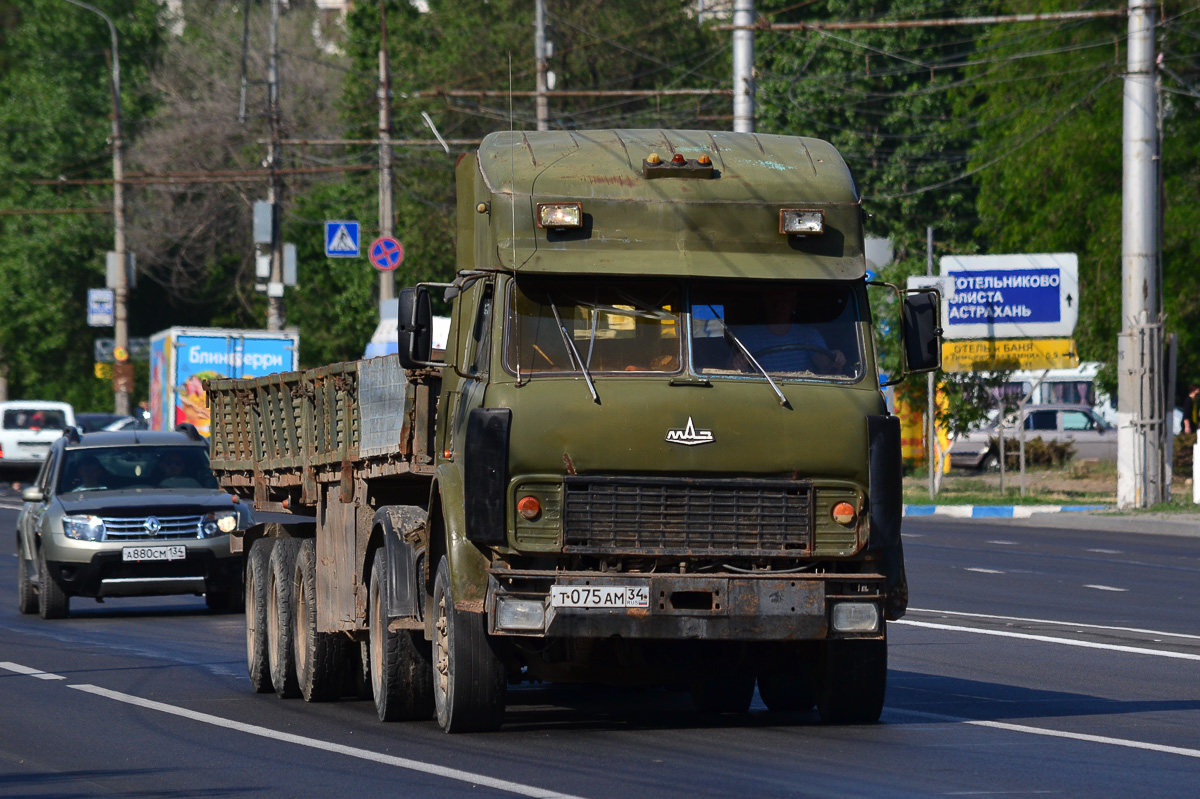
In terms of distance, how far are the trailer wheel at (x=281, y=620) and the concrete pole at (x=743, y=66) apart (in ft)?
63.3

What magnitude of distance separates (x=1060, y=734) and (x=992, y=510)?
22545 millimetres

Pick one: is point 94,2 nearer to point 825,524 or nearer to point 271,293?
point 271,293

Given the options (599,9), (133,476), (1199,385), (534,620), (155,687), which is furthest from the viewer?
(599,9)

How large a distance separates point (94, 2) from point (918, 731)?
225 feet

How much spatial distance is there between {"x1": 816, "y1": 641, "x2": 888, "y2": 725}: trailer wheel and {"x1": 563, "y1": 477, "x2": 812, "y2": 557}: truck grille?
839mm

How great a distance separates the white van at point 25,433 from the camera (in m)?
47.3

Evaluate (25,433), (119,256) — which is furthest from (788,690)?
(119,256)

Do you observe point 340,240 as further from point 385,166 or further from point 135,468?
point 135,468

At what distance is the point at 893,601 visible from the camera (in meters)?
10.3

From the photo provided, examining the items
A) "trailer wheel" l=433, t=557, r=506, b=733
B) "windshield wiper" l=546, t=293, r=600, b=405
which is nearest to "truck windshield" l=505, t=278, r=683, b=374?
"windshield wiper" l=546, t=293, r=600, b=405

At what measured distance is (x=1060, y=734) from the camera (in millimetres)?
10484

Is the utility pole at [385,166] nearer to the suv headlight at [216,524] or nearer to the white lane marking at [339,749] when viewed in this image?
the suv headlight at [216,524]

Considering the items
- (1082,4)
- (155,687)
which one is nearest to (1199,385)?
(1082,4)

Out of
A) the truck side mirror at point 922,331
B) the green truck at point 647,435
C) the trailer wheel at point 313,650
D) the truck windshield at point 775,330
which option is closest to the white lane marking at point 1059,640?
the green truck at point 647,435
